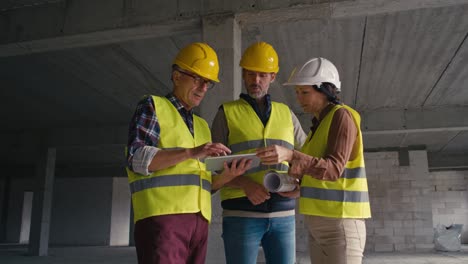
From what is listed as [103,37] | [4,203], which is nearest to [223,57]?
[103,37]

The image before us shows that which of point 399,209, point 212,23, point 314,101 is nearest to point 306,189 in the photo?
point 314,101

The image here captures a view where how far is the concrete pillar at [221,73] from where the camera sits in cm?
519

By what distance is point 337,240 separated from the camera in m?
1.89

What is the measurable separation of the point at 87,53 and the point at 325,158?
7621 millimetres

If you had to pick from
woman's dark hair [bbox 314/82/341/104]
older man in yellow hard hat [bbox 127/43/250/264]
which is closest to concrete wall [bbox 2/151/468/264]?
woman's dark hair [bbox 314/82/341/104]

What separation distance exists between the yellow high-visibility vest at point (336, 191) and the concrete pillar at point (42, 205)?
45.9 feet

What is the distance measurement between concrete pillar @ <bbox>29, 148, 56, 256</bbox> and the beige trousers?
14.0 m

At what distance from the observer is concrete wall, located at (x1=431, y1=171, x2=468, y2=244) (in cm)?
2097

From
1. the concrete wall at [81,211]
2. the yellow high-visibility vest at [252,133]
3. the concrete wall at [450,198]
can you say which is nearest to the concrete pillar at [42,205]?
the concrete wall at [81,211]

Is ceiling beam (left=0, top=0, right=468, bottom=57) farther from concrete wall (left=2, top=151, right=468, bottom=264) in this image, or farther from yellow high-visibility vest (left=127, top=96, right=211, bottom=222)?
concrete wall (left=2, top=151, right=468, bottom=264)

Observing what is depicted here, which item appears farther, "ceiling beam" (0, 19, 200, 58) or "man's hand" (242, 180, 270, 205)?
"ceiling beam" (0, 19, 200, 58)

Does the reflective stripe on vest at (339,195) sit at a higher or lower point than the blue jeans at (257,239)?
higher

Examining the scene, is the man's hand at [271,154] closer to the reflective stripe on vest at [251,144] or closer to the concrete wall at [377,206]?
the reflective stripe on vest at [251,144]

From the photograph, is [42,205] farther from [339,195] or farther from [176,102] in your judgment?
[339,195]
